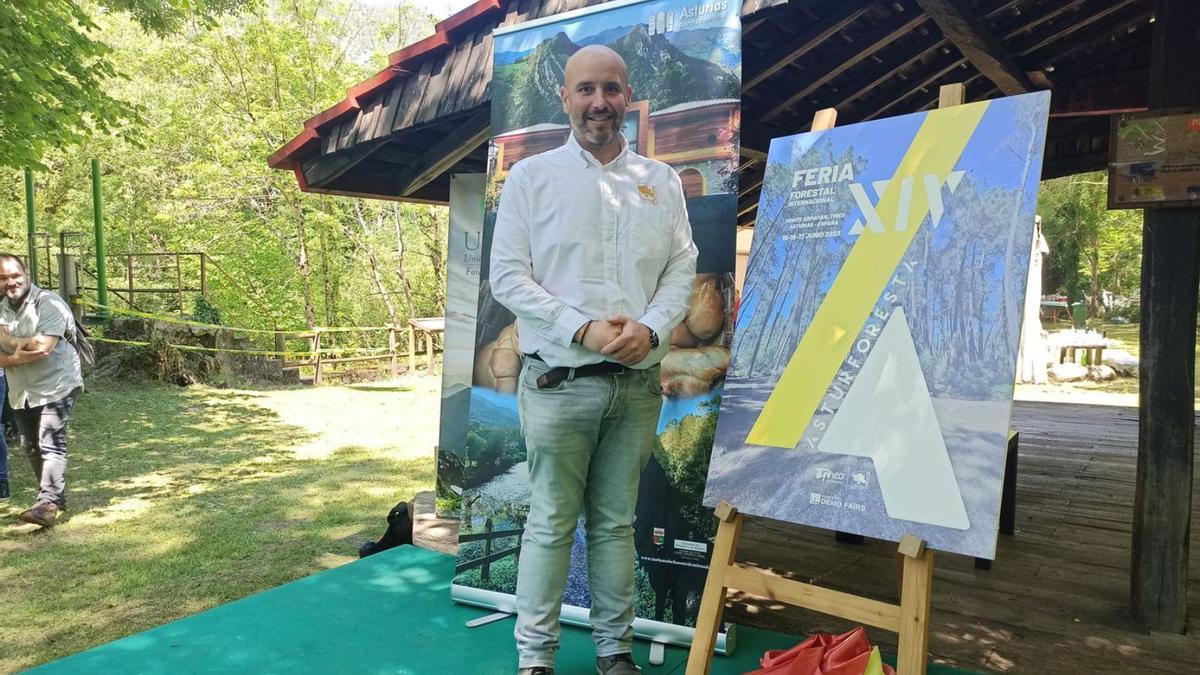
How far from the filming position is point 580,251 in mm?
2270

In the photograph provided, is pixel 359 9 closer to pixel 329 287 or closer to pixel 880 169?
pixel 329 287

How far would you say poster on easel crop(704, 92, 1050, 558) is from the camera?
1938 mm

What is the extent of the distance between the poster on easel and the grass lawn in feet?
10.3

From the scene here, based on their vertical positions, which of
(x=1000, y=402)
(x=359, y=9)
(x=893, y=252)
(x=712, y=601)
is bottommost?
(x=712, y=601)

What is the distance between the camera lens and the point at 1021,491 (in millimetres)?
5410

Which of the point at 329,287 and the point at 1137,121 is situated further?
the point at 329,287

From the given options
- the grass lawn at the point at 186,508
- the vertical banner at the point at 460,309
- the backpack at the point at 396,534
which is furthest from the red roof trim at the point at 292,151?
the grass lawn at the point at 186,508

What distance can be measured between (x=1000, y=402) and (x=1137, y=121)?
1.71 metres

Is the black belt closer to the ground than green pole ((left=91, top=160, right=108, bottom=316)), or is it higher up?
closer to the ground

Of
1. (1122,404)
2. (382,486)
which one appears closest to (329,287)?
(382,486)

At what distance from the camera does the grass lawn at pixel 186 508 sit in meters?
3.88

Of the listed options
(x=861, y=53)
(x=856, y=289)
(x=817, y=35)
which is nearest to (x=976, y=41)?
(x=861, y=53)

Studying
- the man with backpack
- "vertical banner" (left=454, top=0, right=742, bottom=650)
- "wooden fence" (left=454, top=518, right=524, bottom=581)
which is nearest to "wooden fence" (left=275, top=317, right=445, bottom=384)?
the man with backpack

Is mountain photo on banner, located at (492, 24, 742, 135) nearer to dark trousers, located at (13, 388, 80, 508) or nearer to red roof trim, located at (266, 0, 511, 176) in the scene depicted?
red roof trim, located at (266, 0, 511, 176)
